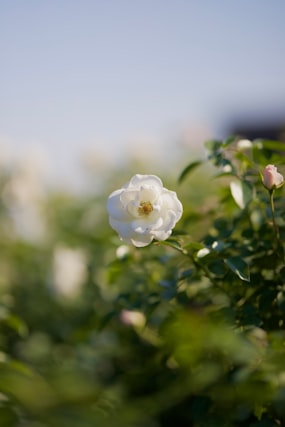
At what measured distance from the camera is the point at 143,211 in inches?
41.3

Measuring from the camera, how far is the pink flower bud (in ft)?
3.49

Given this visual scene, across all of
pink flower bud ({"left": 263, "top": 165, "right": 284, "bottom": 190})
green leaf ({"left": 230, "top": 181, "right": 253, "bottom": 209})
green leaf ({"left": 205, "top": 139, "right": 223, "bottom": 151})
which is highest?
green leaf ({"left": 205, "top": 139, "right": 223, "bottom": 151})

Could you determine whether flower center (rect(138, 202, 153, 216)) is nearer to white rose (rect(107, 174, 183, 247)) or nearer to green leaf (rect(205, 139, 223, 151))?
white rose (rect(107, 174, 183, 247))

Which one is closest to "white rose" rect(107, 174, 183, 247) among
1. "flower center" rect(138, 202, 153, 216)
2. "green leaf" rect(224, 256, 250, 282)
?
"flower center" rect(138, 202, 153, 216)

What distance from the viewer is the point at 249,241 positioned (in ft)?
4.31

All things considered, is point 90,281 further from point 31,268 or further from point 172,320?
point 172,320

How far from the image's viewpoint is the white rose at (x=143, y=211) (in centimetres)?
103

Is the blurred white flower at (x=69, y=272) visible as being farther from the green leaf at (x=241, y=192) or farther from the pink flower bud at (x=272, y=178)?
the pink flower bud at (x=272, y=178)

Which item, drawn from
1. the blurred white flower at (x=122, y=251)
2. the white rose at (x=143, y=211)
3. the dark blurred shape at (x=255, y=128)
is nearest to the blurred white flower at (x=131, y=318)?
the blurred white flower at (x=122, y=251)

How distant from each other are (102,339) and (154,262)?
680 mm

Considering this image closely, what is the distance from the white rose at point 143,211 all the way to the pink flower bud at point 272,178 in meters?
0.16

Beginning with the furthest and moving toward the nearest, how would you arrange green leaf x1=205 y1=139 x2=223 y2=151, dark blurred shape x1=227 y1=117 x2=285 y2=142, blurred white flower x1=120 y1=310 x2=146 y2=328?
1. dark blurred shape x1=227 y1=117 x2=285 y2=142
2. blurred white flower x1=120 y1=310 x2=146 y2=328
3. green leaf x1=205 y1=139 x2=223 y2=151

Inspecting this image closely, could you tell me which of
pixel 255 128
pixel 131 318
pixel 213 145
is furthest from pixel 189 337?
A: pixel 255 128

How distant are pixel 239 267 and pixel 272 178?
164mm
